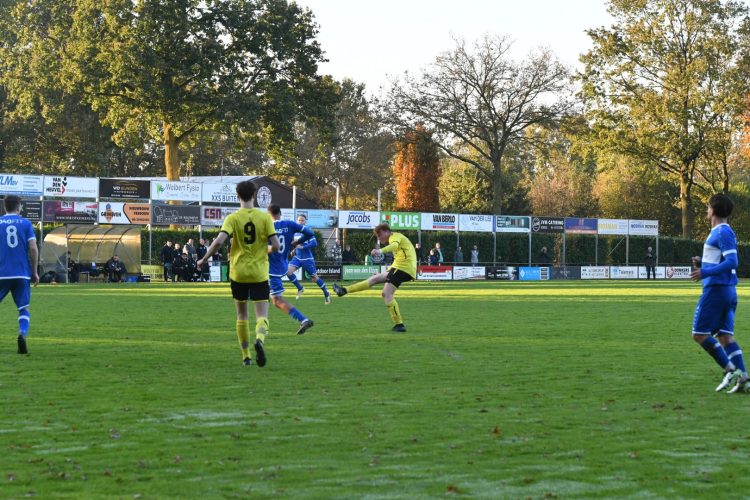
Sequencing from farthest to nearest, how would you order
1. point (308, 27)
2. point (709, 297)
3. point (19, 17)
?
point (19, 17)
point (308, 27)
point (709, 297)

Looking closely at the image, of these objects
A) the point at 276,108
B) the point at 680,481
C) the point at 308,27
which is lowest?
the point at 680,481

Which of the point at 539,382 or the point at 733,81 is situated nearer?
the point at 539,382

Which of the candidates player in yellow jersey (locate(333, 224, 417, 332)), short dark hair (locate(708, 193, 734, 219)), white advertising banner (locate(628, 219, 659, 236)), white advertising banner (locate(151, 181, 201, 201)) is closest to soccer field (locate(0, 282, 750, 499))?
player in yellow jersey (locate(333, 224, 417, 332))

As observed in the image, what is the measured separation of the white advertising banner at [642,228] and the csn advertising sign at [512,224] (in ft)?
24.4

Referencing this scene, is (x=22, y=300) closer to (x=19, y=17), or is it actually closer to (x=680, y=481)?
(x=680, y=481)

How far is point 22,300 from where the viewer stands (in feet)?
42.4

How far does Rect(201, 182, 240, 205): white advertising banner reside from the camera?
47.2 m

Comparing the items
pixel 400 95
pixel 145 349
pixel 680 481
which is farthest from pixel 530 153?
pixel 680 481

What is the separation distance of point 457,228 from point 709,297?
145ft

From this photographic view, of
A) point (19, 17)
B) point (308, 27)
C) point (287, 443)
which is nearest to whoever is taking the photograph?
point (287, 443)

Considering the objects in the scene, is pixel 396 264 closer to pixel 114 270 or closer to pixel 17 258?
pixel 17 258

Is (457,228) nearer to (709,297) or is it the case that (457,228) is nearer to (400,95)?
(400,95)

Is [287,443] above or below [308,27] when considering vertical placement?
below

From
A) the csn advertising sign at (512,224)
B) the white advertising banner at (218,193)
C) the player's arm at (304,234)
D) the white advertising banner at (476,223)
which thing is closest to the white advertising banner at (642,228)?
the csn advertising sign at (512,224)
